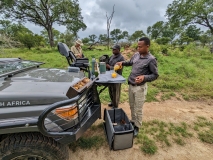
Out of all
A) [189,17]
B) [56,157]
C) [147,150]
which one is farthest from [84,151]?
[189,17]

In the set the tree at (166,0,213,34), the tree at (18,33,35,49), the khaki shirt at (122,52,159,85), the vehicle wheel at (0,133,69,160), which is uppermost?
the tree at (166,0,213,34)

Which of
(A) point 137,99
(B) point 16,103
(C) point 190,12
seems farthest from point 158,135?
(C) point 190,12

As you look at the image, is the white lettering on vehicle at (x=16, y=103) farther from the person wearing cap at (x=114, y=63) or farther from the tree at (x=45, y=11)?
the tree at (x=45, y=11)

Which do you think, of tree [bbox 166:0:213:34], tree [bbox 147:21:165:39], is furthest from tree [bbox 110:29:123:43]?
tree [bbox 166:0:213:34]

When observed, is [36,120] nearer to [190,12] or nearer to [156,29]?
[190,12]

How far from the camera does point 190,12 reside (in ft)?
58.1

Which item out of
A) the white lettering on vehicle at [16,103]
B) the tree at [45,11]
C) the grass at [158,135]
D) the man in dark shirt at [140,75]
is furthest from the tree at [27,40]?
the white lettering on vehicle at [16,103]

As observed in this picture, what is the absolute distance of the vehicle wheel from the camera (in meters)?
1.30

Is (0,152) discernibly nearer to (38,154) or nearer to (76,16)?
(38,154)

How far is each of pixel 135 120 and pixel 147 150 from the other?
1.71 feet

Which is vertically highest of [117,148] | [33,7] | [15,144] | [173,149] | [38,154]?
[33,7]

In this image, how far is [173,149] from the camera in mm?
2211

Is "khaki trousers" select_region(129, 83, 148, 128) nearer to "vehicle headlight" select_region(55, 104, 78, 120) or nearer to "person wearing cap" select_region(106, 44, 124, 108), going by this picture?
"person wearing cap" select_region(106, 44, 124, 108)

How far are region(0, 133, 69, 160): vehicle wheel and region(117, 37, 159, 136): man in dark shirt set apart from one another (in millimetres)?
1423
